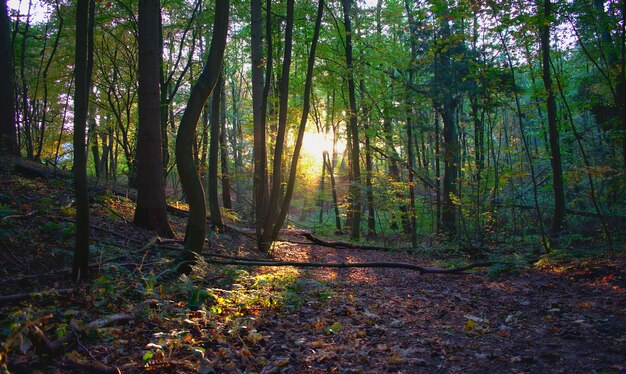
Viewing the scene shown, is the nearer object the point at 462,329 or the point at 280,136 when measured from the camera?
the point at 462,329

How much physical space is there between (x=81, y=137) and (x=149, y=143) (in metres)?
3.85

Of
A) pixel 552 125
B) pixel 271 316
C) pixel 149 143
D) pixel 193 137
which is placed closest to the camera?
pixel 271 316

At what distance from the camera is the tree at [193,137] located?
5.05 meters

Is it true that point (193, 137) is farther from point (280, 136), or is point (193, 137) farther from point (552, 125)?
point (552, 125)

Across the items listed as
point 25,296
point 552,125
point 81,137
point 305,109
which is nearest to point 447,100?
point 552,125

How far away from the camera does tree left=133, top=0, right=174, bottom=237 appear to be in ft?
24.9

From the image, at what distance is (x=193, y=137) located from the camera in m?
5.10

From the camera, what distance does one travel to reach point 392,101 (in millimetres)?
17562

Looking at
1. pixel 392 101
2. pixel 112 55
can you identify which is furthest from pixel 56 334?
pixel 392 101

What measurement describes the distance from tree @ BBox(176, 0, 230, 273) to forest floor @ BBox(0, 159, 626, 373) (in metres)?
0.42

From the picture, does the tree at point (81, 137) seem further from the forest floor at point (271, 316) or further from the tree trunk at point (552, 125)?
the tree trunk at point (552, 125)

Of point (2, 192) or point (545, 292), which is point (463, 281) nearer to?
point (545, 292)

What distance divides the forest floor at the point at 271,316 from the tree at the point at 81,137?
275mm

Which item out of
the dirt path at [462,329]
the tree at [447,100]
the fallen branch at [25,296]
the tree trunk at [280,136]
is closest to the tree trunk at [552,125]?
the dirt path at [462,329]
